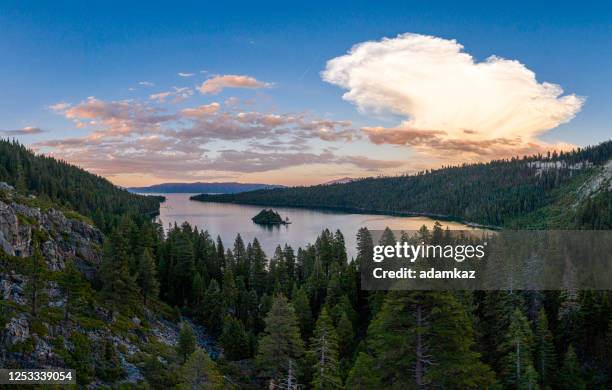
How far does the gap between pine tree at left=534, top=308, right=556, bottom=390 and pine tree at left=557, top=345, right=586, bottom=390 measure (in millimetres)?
1227

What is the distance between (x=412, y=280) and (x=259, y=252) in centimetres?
6395

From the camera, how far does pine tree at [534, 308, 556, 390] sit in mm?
41062

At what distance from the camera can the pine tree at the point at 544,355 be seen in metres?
41.1

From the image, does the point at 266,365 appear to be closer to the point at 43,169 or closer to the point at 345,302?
the point at 345,302

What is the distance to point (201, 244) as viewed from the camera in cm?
8688

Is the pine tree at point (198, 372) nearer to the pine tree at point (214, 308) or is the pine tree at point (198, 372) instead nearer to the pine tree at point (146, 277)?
the pine tree at point (214, 308)

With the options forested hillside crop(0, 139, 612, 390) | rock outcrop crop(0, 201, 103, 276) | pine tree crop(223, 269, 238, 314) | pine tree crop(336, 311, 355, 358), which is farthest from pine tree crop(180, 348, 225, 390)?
pine tree crop(223, 269, 238, 314)

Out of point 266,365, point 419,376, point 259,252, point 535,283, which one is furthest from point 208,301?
point 419,376

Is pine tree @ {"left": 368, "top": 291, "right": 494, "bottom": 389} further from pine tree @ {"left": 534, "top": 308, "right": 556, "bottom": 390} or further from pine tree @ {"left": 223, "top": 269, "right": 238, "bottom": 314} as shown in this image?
pine tree @ {"left": 223, "top": 269, "right": 238, "bottom": 314}

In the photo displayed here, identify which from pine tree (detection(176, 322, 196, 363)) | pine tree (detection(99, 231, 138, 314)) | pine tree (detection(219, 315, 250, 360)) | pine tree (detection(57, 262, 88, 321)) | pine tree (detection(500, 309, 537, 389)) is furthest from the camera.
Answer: pine tree (detection(219, 315, 250, 360))

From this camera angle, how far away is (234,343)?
50500 millimetres

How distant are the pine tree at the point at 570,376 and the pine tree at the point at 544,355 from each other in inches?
48.3

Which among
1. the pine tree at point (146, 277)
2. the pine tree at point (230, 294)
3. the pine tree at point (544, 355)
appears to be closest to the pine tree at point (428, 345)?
the pine tree at point (544, 355)

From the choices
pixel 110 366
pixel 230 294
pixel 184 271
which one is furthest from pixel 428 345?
pixel 184 271
